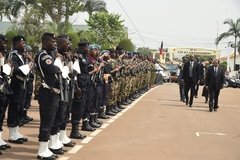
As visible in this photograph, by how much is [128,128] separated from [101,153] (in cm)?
315

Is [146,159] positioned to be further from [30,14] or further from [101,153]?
[30,14]

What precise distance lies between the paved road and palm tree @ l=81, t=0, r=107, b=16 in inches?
1363

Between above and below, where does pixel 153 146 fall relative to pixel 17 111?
below

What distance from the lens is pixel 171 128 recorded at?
1163cm

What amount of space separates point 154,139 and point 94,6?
A: 4211cm

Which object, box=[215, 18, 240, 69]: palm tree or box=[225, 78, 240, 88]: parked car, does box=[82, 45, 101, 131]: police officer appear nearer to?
box=[225, 78, 240, 88]: parked car

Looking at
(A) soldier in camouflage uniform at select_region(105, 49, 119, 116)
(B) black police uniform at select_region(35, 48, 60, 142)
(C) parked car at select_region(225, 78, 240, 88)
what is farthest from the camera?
(C) parked car at select_region(225, 78, 240, 88)

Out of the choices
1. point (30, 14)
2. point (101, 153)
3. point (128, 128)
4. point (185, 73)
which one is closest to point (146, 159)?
point (101, 153)

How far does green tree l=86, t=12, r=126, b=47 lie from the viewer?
49281mm

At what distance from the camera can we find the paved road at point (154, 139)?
809cm

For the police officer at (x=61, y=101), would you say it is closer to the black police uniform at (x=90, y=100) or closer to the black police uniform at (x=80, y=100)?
the black police uniform at (x=80, y=100)

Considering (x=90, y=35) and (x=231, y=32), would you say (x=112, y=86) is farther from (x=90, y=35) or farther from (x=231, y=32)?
(x=231, y=32)

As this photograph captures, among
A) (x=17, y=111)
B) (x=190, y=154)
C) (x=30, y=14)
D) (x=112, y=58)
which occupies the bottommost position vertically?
(x=190, y=154)

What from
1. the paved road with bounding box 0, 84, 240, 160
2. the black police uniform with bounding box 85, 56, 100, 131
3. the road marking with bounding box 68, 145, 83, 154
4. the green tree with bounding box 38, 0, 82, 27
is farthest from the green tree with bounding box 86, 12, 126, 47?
the road marking with bounding box 68, 145, 83, 154
